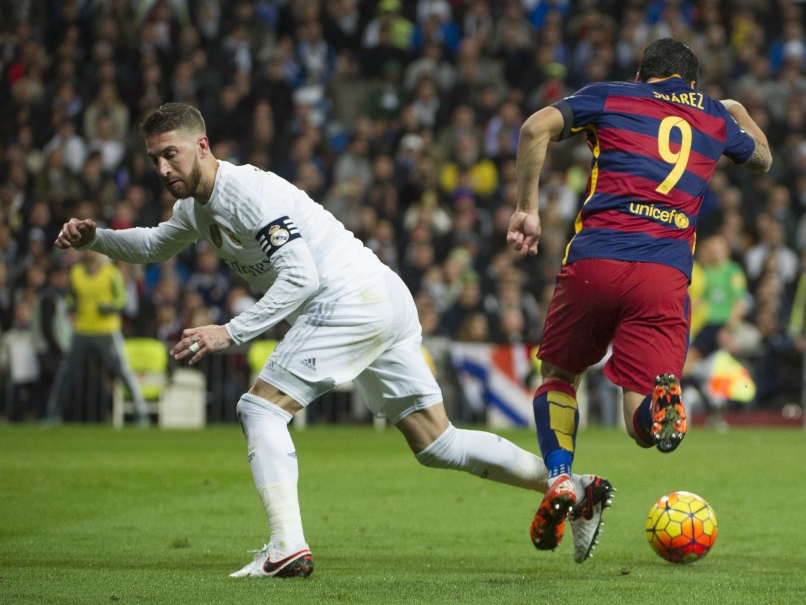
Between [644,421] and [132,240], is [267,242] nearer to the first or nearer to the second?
[132,240]

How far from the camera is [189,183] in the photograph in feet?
19.5

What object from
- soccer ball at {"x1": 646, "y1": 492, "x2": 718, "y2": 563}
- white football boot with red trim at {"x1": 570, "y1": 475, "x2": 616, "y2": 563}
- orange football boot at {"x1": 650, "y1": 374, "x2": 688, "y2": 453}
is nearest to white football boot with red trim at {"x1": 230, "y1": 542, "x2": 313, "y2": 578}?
white football boot with red trim at {"x1": 570, "y1": 475, "x2": 616, "y2": 563}

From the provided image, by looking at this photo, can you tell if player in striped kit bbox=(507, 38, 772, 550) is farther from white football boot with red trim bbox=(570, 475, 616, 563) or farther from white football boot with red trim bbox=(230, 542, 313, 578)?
white football boot with red trim bbox=(230, 542, 313, 578)

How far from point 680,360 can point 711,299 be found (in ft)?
38.4

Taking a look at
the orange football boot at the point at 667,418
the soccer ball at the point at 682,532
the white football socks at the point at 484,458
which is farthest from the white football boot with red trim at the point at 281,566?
the soccer ball at the point at 682,532

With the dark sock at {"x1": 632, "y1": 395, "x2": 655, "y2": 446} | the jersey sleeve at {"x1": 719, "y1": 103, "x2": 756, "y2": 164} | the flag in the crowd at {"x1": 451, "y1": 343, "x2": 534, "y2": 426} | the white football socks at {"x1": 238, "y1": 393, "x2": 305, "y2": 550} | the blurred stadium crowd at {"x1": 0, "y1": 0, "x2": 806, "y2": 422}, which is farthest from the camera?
the blurred stadium crowd at {"x1": 0, "y1": 0, "x2": 806, "y2": 422}

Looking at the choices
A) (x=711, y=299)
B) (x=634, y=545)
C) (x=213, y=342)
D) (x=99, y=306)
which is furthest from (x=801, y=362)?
(x=213, y=342)

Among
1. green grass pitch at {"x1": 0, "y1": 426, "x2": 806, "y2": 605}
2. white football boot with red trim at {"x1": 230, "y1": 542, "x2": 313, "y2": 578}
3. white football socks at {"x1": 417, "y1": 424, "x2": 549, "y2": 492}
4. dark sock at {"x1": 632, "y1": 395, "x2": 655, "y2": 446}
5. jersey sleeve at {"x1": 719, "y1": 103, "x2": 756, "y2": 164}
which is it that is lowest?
green grass pitch at {"x1": 0, "y1": 426, "x2": 806, "y2": 605}

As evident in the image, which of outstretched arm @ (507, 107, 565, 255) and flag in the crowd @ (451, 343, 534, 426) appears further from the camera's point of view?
flag in the crowd @ (451, 343, 534, 426)

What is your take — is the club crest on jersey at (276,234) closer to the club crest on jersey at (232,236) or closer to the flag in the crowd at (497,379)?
the club crest on jersey at (232,236)

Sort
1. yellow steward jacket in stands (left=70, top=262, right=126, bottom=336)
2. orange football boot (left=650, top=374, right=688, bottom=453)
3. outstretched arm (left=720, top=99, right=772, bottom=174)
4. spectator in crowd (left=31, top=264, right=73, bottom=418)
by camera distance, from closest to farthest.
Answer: orange football boot (left=650, top=374, right=688, bottom=453) < outstretched arm (left=720, top=99, right=772, bottom=174) < yellow steward jacket in stands (left=70, top=262, right=126, bottom=336) < spectator in crowd (left=31, top=264, right=73, bottom=418)

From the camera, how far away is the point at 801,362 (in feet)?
55.7

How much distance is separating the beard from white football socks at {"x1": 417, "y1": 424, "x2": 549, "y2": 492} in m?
1.73

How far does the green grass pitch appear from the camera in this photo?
5.38 m
